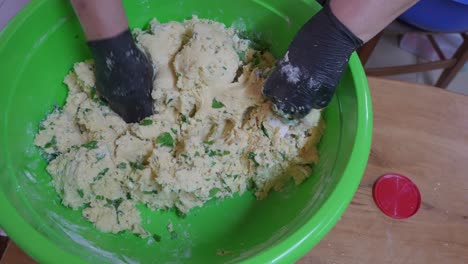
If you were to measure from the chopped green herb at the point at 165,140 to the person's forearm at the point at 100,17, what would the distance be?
218 mm

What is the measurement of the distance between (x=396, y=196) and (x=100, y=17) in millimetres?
669

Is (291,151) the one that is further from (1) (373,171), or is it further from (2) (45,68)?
(2) (45,68)

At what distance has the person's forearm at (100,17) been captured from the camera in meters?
0.73

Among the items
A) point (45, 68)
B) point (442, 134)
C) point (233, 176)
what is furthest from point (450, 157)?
point (45, 68)

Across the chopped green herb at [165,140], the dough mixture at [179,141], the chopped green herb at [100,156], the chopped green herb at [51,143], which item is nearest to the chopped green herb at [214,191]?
the dough mixture at [179,141]

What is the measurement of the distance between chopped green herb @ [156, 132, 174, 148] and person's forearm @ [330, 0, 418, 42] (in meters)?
0.40

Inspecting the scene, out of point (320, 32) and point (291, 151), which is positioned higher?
point (320, 32)

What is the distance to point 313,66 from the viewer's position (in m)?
0.73

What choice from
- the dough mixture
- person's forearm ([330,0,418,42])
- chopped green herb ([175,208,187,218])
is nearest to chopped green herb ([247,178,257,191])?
the dough mixture

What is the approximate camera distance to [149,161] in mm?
824

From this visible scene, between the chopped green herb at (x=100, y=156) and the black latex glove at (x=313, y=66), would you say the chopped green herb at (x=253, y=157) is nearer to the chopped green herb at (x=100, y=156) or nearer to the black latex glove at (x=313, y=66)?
the black latex glove at (x=313, y=66)

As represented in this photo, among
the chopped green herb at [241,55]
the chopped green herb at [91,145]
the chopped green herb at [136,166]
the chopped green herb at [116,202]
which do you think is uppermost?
the chopped green herb at [241,55]

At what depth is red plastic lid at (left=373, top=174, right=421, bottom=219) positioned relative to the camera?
829 mm

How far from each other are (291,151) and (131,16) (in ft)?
1.55
